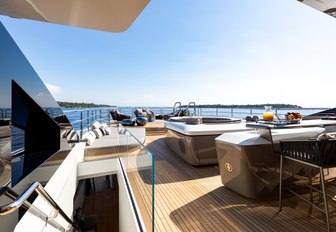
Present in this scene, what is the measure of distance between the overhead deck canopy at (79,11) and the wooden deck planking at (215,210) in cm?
181

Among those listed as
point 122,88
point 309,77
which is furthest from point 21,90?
point 122,88

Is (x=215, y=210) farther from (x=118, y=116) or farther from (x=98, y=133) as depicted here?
(x=118, y=116)

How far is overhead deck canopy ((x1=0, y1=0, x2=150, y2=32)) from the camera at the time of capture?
1.85 m

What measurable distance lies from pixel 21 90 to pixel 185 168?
2489mm

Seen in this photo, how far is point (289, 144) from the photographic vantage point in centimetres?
159

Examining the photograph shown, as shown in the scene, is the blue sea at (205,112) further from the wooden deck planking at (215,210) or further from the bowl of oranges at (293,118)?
the wooden deck planking at (215,210)

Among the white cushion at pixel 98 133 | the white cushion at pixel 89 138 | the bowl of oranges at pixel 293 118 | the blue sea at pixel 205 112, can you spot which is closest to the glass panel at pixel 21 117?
the blue sea at pixel 205 112

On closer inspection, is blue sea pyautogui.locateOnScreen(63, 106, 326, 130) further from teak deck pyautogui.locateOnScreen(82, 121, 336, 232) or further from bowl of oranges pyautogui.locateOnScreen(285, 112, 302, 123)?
teak deck pyautogui.locateOnScreen(82, 121, 336, 232)

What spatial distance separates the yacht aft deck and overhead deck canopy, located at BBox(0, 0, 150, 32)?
70.9 inches

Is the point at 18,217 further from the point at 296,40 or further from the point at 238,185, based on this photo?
the point at 296,40

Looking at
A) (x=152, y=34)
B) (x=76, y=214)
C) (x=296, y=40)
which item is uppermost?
(x=152, y=34)

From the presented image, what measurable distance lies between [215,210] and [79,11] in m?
2.70

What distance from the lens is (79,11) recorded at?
6.77 ft

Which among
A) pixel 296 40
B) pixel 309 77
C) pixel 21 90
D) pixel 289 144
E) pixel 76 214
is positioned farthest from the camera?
pixel 309 77
